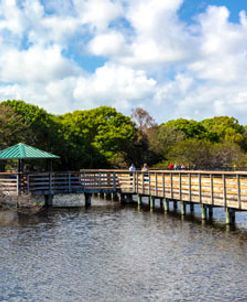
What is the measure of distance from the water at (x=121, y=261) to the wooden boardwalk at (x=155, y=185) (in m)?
1.34

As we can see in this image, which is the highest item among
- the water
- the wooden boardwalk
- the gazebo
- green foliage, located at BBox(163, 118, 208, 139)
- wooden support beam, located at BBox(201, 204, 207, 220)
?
green foliage, located at BBox(163, 118, 208, 139)

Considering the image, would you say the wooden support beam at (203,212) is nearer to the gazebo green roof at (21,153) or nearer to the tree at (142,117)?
the gazebo green roof at (21,153)

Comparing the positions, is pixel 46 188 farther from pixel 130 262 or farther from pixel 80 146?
pixel 80 146

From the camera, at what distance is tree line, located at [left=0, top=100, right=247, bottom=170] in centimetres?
5675

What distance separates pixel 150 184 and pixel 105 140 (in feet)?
119

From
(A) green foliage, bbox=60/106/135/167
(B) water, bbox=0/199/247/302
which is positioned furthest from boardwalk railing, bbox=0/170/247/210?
(A) green foliage, bbox=60/106/135/167

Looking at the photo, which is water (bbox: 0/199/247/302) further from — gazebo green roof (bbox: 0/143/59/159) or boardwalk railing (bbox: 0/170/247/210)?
gazebo green roof (bbox: 0/143/59/159)

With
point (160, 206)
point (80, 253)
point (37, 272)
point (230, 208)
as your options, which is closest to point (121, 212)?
point (160, 206)

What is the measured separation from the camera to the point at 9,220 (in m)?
27.2

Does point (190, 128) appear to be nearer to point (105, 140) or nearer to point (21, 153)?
point (105, 140)

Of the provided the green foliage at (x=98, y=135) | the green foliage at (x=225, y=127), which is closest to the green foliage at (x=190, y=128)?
the green foliage at (x=225, y=127)

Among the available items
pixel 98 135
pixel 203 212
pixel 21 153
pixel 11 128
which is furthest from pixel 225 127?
pixel 203 212

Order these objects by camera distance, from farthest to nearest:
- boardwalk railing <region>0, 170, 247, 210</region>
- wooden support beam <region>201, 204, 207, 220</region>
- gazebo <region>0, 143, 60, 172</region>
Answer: gazebo <region>0, 143, 60, 172</region> → wooden support beam <region>201, 204, 207, 220</region> → boardwalk railing <region>0, 170, 247, 210</region>

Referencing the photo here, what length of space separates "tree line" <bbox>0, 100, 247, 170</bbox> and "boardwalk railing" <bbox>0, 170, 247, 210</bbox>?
16364 mm
